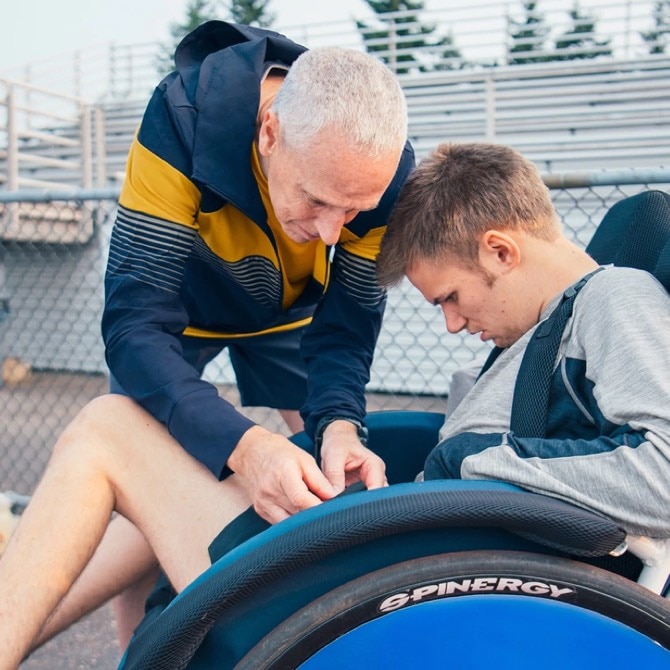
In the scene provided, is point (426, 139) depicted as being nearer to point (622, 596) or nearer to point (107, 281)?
point (107, 281)

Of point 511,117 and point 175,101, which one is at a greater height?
point 175,101

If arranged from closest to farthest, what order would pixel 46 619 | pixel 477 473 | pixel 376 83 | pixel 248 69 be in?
pixel 477 473, pixel 46 619, pixel 376 83, pixel 248 69

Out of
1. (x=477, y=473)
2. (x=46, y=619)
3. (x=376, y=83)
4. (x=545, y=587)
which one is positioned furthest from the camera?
(x=376, y=83)

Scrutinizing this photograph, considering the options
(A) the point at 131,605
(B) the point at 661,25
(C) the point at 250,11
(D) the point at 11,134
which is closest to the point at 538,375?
(A) the point at 131,605

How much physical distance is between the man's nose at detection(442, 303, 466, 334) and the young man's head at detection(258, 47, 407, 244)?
0.83 ft

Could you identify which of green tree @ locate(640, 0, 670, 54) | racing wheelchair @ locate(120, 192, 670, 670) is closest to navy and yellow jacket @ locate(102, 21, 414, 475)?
racing wheelchair @ locate(120, 192, 670, 670)

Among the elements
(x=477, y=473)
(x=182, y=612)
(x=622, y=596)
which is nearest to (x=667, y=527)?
(x=622, y=596)

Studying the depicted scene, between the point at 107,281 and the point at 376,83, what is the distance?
727mm

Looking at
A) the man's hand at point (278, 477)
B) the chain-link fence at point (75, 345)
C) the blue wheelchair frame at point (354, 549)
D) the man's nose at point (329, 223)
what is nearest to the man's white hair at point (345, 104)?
the man's nose at point (329, 223)

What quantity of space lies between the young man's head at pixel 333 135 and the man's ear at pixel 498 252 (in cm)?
23

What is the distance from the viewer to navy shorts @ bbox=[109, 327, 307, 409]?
2350mm

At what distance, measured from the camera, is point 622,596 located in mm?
1038

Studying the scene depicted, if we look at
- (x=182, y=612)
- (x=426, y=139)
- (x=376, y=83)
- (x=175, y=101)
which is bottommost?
(x=426, y=139)

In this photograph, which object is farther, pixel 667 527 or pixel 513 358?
pixel 513 358
